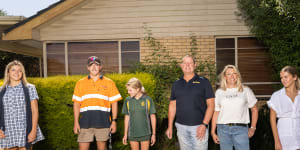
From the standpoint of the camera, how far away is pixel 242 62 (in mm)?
8508

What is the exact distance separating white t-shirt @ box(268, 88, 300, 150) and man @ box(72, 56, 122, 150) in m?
2.24

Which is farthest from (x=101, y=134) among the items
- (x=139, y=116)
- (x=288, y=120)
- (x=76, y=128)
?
(x=288, y=120)

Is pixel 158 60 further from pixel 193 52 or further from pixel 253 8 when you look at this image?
pixel 253 8

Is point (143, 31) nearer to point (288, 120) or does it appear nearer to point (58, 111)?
point (58, 111)

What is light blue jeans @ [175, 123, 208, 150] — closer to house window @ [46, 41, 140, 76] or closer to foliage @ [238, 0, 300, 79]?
foliage @ [238, 0, 300, 79]

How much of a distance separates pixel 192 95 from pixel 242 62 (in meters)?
5.61

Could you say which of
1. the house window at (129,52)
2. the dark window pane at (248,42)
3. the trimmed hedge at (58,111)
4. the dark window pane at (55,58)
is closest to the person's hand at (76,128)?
the trimmed hedge at (58,111)

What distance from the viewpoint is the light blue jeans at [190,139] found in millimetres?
3443

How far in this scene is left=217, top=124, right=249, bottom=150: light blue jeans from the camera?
11.1 feet

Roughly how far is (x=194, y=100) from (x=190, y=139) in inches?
20.8

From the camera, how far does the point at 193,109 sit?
3.48m

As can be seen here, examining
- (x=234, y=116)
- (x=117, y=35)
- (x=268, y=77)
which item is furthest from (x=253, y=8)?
(x=234, y=116)

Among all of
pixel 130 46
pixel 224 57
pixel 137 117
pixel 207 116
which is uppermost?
pixel 130 46

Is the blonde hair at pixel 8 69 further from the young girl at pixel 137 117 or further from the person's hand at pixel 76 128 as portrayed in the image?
the young girl at pixel 137 117
